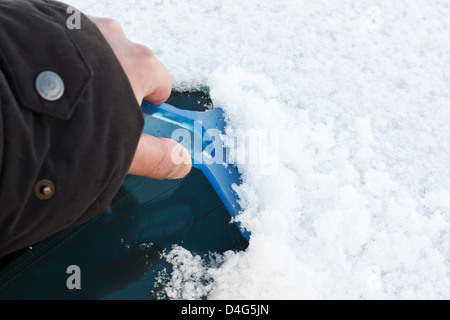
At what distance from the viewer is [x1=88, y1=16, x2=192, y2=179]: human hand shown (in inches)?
28.5

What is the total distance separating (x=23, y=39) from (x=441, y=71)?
1.09m

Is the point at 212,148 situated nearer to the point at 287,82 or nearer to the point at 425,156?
the point at 287,82

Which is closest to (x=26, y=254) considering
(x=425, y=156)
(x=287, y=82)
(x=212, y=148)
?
(x=212, y=148)

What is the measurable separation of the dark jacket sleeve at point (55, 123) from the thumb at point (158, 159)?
133 mm

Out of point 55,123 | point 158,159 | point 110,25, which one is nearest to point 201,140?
point 158,159

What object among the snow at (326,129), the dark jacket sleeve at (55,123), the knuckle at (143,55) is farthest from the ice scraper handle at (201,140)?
the dark jacket sleeve at (55,123)

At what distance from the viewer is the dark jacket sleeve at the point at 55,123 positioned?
0.50m

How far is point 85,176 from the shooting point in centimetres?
56

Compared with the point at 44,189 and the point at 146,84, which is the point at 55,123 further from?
the point at 146,84

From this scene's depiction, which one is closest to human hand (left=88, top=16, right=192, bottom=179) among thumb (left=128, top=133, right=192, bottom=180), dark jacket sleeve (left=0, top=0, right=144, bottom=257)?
thumb (left=128, top=133, right=192, bottom=180)

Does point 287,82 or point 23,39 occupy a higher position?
point 23,39

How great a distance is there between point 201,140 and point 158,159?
214mm

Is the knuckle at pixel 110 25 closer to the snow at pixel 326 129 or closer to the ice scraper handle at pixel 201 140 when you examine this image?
the ice scraper handle at pixel 201 140

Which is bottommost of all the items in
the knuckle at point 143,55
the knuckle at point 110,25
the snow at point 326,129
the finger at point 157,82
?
the snow at point 326,129
